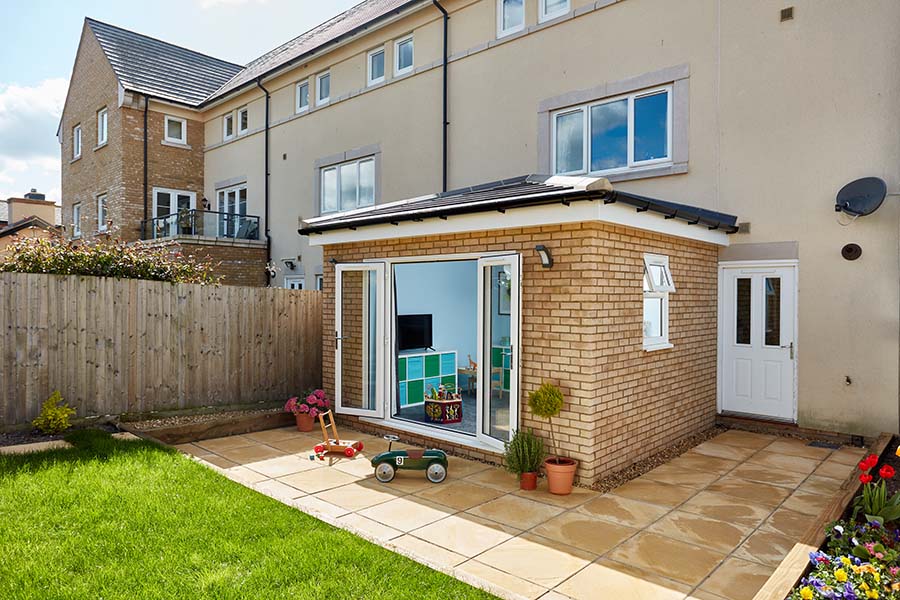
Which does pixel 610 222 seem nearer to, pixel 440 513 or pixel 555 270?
pixel 555 270

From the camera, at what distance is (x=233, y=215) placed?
1695 centimetres

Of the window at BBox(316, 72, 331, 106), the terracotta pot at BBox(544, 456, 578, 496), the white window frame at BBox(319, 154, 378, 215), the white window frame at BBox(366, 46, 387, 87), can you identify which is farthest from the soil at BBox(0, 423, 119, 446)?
the window at BBox(316, 72, 331, 106)

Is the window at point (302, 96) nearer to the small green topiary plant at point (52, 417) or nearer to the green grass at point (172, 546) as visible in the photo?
the small green topiary plant at point (52, 417)

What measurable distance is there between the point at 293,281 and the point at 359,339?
331 inches

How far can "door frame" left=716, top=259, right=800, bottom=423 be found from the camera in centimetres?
791

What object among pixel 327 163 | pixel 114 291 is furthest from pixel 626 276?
pixel 327 163

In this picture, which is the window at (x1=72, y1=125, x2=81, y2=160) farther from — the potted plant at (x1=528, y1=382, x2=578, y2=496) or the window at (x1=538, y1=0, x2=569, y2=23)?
the potted plant at (x1=528, y1=382, x2=578, y2=496)

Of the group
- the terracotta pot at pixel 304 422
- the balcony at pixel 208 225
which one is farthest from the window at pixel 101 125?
the terracotta pot at pixel 304 422

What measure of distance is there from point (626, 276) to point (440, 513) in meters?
3.13

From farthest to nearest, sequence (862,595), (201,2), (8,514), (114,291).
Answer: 1. (201,2)
2. (114,291)
3. (8,514)
4. (862,595)

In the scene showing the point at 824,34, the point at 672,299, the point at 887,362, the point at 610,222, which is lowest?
the point at 887,362

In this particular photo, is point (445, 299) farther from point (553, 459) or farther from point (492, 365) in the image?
point (553, 459)

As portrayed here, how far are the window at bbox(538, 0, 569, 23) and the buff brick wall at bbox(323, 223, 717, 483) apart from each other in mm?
5203

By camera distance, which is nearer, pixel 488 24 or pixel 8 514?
pixel 8 514
